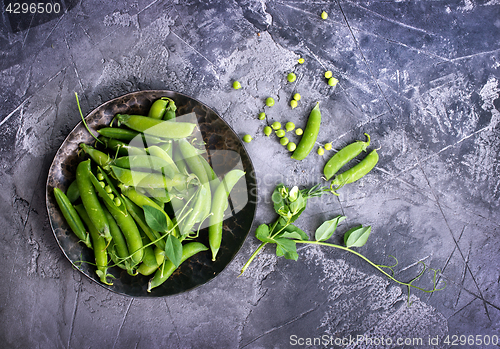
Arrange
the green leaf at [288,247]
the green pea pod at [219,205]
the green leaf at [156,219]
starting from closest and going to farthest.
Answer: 1. the green leaf at [156,219]
2. the green pea pod at [219,205]
3. the green leaf at [288,247]

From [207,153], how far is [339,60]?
147 centimetres

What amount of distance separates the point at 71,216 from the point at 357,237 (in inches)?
91.7

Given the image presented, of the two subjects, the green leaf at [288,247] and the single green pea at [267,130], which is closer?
the green leaf at [288,247]

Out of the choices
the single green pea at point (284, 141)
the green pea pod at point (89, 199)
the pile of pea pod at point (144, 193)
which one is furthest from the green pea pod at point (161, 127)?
the single green pea at point (284, 141)

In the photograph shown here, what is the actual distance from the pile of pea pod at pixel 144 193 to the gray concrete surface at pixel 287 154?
1.46 ft

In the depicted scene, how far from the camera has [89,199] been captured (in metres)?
2.08

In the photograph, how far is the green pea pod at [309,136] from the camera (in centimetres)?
248

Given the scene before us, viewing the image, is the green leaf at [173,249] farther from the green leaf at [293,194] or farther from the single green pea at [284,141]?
the single green pea at [284,141]

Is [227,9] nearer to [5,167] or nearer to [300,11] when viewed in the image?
[300,11]

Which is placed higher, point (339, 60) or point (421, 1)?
point (421, 1)

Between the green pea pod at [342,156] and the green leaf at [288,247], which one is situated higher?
the green pea pod at [342,156]

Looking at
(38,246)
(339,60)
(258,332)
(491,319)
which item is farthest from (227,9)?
(491,319)

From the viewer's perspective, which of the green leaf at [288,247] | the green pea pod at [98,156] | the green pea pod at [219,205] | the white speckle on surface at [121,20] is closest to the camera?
the green pea pod at [98,156]

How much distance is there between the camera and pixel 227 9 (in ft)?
8.16
